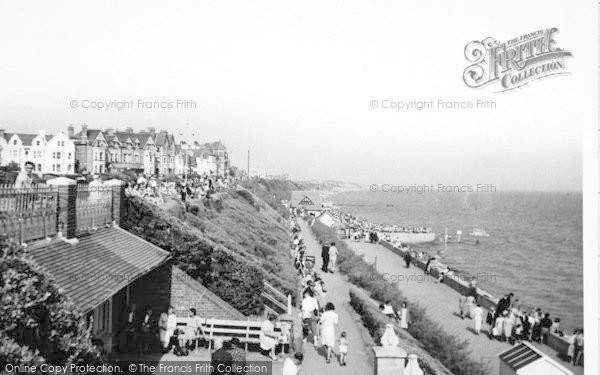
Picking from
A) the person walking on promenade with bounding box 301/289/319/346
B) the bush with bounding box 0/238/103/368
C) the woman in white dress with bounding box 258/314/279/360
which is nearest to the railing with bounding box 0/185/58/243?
the bush with bounding box 0/238/103/368

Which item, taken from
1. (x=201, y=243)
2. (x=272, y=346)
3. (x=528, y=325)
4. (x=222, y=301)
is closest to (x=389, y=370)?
(x=272, y=346)

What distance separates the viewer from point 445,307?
2027 cm

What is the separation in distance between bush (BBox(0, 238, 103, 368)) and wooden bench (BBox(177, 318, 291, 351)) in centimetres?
420

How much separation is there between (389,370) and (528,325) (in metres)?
9.35

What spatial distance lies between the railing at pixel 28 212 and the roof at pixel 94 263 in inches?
9.5

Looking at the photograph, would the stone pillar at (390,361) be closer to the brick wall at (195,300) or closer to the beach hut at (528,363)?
the beach hut at (528,363)

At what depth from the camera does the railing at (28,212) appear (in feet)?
22.8

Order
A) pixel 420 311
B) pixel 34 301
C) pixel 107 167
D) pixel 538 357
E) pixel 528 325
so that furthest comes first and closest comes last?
pixel 107 167 → pixel 420 311 → pixel 528 325 → pixel 538 357 → pixel 34 301

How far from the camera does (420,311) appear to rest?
17.3 metres

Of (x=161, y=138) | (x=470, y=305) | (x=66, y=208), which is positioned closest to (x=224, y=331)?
(x=66, y=208)

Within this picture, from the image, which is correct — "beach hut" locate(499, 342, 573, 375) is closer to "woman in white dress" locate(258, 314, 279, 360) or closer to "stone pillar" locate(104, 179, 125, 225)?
"woman in white dress" locate(258, 314, 279, 360)

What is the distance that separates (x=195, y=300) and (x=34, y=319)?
6717 millimetres

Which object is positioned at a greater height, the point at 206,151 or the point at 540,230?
the point at 206,151

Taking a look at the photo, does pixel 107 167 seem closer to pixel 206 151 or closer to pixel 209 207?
pixel 209 207
